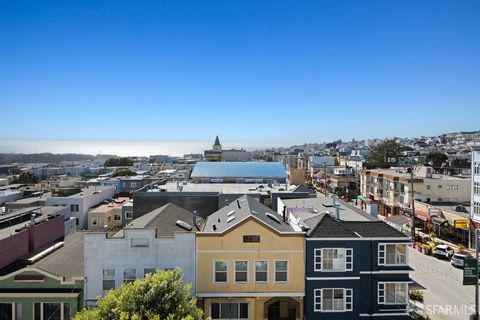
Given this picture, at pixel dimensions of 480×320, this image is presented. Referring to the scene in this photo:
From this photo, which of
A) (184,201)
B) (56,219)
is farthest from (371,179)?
(56,219)

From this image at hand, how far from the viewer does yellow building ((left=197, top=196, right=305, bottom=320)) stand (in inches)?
860

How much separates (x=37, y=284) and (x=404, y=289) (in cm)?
2189

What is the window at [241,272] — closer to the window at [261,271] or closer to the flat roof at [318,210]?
the window at [261,271]

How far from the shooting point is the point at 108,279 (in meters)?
21.5

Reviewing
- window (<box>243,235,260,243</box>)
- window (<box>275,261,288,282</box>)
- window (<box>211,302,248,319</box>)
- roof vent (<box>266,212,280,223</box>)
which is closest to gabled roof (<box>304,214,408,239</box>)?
window (<box>275,261,288,282</box>)

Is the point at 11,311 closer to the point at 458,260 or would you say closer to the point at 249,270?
the point at 249,270

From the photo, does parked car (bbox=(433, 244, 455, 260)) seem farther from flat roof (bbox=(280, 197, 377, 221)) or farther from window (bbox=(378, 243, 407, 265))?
window (bbox=(378, 243, 407, 265))

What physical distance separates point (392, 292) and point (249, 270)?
885 centimetres

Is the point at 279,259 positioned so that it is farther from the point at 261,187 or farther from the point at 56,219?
the point at 261,187

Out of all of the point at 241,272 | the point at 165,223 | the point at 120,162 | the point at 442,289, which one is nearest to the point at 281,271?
the point at 241,272

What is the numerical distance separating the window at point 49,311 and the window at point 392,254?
62.2 feet

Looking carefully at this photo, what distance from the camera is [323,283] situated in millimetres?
21594

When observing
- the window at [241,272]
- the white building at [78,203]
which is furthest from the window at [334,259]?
the white building at [78,203]

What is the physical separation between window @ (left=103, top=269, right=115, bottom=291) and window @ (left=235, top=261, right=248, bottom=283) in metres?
7.54
